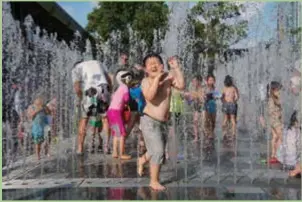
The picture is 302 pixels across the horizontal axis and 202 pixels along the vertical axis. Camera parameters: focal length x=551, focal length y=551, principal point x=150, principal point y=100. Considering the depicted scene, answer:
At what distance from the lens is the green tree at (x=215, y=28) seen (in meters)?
24.1

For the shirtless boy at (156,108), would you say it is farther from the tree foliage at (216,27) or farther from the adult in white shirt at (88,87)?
the tree foliage at (216,27)

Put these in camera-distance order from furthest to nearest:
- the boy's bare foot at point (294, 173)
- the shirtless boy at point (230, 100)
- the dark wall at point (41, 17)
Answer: the dark wall at point (41, 17) < the shirtless boy at point (230, 100) < the boy's bare foot at point (294, 173)

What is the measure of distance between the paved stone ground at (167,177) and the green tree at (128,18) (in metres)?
20.7

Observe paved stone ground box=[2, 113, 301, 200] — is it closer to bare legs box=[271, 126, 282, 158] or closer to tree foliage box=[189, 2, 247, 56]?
bare legs box=[271, 126, 282, 158]

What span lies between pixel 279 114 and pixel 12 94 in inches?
218

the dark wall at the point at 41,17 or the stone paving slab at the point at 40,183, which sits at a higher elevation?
the dark wall at the point at 41,17

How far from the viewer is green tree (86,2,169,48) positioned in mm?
29219

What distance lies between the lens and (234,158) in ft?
22.7

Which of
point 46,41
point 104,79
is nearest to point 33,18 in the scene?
point 46,41

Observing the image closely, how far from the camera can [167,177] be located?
5.47 m

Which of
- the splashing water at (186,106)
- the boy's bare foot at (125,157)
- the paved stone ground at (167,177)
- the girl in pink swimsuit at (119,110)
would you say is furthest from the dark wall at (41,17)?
the paved stone ground at (167,177)

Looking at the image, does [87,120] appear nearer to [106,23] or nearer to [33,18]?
[33,18]

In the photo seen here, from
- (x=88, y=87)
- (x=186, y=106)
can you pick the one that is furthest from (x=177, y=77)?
(x=186, y=106)

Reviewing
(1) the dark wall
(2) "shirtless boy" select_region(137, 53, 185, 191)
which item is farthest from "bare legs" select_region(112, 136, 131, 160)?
(1) the dark wall
